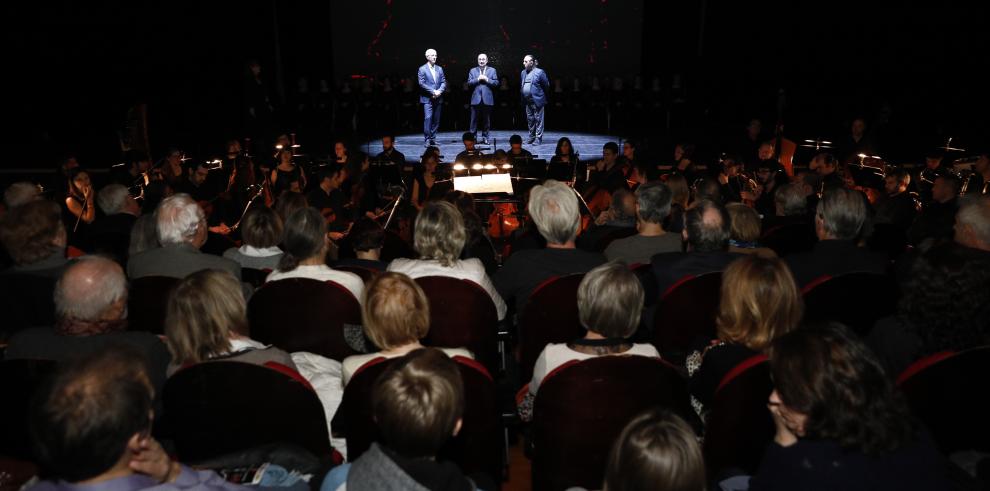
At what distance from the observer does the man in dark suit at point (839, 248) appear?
3.49 metres

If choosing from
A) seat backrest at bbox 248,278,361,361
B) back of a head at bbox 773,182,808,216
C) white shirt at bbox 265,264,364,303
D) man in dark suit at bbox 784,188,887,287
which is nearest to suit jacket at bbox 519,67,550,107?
back of a head at bbox 773,182,808,216

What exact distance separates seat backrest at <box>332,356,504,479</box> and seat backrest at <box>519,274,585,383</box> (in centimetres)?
92

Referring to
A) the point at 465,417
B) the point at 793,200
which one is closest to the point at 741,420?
the point at 465,417

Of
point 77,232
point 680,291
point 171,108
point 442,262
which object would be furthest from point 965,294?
point 171,108

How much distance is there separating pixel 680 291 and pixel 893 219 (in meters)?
3.12

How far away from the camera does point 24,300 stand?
3.19 meters

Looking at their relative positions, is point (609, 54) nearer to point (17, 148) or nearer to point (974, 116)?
point (974, 116)

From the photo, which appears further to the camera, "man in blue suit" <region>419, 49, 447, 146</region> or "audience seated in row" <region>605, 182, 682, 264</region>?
"man in blue suit" <region>419, 49, 447, 146</region>

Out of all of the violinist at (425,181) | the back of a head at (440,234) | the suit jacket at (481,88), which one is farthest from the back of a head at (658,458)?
the suit jacket at (481,88)

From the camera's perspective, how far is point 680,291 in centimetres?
304

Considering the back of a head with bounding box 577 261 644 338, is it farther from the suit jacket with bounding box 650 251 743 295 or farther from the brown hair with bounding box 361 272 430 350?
the suit jacket with bounding box 650 251 743 295

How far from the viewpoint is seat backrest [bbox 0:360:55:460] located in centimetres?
214

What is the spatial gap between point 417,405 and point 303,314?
1.51m

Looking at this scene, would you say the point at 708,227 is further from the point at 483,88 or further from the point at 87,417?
the point at 483,88
